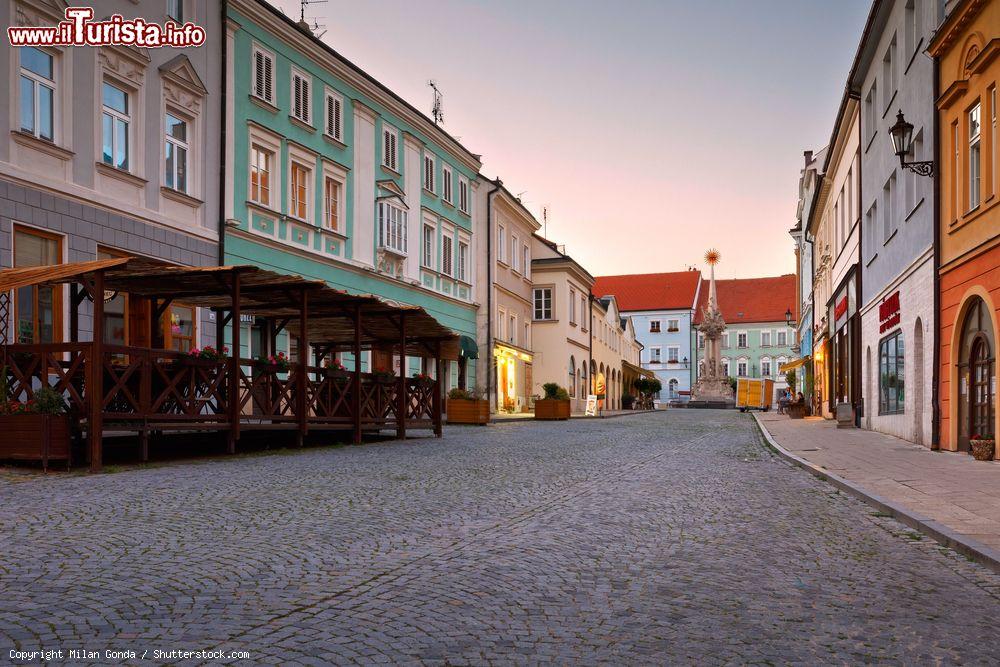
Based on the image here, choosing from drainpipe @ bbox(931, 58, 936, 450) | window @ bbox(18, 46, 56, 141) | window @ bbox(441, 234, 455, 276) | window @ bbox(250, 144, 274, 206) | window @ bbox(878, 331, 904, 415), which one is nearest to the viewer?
window @ bbox(18, 46, 56, 141)

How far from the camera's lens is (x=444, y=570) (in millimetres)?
6023

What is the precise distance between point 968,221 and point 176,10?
1639cm

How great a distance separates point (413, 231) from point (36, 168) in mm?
17137

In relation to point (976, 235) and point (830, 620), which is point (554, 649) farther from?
point (976, 235)

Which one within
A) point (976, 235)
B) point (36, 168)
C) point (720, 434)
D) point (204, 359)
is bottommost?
point (720, 434)

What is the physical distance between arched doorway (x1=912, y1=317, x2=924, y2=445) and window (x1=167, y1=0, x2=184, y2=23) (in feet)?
55.4

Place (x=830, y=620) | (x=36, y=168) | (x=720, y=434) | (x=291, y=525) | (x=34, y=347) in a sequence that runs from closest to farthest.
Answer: (x=830, y=620), (x=291, y=525), (x=34, y=347), (x=36, y=168), (x=720, y=434)

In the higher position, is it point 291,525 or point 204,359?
point 204,359

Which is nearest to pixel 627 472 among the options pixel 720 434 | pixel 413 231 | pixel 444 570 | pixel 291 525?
pixel 291 525

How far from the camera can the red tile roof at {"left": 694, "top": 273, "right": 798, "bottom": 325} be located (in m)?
109

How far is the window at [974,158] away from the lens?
15.5m

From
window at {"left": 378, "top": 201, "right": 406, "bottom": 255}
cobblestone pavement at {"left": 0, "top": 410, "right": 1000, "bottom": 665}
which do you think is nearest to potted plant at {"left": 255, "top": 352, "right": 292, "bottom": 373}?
cobblestone pavement at {"left": 0, "top": 410, "right": 1000, "bottom": 665}

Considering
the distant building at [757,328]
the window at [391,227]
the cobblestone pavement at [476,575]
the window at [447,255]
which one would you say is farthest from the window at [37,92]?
the distant building at [757,328]

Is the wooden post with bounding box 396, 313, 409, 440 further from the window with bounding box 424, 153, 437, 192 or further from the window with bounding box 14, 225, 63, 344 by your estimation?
the window with bounding box 424, 153, 437, 192
